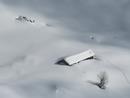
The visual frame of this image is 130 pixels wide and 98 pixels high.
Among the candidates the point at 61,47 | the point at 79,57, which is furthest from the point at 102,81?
the point at 61,47

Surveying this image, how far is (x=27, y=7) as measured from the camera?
221 ft

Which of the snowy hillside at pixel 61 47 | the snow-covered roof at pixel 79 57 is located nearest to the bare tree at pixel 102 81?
the snowy hillside at pixel 61 47

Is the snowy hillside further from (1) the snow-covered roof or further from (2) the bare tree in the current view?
(1) the snow-covered roof

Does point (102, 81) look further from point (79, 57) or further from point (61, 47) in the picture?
point (61, 47)

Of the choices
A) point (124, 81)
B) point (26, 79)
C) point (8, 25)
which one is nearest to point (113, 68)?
point (124, 81)

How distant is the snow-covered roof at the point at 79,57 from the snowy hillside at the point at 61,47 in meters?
0.59

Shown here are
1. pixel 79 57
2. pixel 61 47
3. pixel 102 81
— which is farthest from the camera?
pixel 61 47

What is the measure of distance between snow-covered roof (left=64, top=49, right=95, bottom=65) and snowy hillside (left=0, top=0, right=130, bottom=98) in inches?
23.1

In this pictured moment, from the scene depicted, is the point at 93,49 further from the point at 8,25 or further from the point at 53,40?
the point at 8,25

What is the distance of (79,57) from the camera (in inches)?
2144

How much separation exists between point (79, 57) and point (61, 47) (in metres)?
4.73

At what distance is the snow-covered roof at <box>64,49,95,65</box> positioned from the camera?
54.0 meters

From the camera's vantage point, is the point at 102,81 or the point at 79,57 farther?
the point at 79,57

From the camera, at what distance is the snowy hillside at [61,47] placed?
50.3 metres
